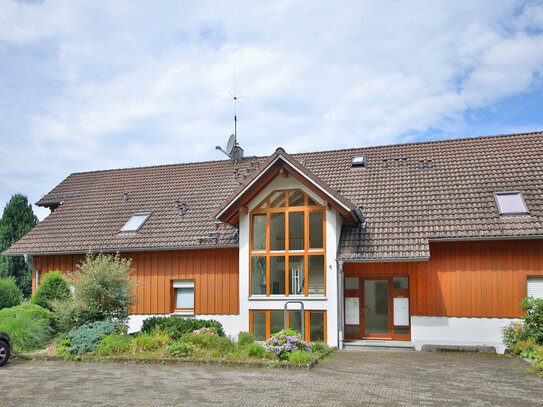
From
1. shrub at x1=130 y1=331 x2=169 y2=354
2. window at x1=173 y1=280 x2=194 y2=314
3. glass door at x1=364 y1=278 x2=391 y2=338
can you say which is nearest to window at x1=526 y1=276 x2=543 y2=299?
glass door at x1=364 y1=278 x2=391 y2=338

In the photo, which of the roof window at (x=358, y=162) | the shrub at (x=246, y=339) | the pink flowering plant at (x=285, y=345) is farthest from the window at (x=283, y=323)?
the roof window at (x=358, y=162)

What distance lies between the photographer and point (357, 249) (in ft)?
51.7

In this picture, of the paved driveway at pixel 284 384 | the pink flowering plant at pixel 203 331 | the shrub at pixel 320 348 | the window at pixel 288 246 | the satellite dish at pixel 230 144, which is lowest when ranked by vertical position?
the paved driveway at pixel 284 384

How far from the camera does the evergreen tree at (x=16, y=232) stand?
28.5 meters

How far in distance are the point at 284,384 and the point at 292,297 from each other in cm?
546

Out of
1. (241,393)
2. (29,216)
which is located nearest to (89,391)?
(241,393)

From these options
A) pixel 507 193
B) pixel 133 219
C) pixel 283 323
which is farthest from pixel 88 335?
pixel 507 193

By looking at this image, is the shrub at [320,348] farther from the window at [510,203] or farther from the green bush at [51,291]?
the green bush at [51,291]

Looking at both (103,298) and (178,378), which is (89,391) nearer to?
(178,378)

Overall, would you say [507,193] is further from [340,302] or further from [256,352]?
[256,352]

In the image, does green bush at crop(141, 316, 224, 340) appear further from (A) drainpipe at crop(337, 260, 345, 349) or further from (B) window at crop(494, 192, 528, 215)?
(B) window at crop(494, 192, 528, 215)

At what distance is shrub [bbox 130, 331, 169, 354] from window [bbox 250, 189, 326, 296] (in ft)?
10.1

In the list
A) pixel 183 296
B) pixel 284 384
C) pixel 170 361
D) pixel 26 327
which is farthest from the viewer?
pixel 183 296

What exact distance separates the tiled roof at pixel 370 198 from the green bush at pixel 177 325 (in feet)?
8.44
